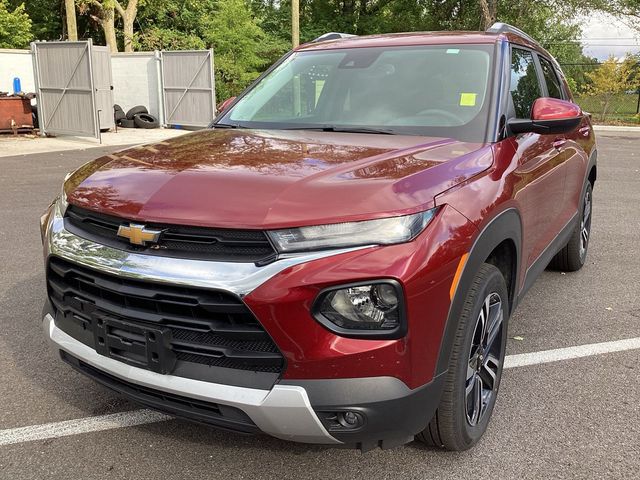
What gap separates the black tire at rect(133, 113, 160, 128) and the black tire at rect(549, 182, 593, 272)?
678 inches

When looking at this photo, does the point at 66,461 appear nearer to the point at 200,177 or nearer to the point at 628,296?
the point at 200,177

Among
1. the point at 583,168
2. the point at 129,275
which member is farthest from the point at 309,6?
the point at 129,275

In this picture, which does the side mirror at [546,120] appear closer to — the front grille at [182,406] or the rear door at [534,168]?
the rear door at [534,168]

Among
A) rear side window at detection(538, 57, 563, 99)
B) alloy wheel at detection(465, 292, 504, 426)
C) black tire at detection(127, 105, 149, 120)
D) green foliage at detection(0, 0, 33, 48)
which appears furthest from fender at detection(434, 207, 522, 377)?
green foliage at detection(0, 0, 33, 48)

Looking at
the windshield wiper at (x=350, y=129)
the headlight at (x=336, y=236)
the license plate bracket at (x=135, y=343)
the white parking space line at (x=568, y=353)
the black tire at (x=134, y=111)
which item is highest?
the windshield wiper at (x=350, y=129)

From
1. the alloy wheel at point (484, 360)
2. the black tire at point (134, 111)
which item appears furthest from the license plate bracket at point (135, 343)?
the black tire at point (134, 111)

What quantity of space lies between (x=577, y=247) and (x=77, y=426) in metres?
4.03

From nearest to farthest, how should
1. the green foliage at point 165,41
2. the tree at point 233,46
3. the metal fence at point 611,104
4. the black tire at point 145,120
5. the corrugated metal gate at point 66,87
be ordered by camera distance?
1. the corrugated metal gate at point 66,87
2. the black tire at point 145,120
3. the metal fence at point 611,104
4. the tree at point 233,46
5. the green foliage at point 165,41

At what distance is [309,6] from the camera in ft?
131

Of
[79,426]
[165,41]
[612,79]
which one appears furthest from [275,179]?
[165,41]

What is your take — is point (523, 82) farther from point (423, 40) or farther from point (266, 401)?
point (266, 401)

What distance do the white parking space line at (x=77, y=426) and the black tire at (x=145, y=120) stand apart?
18464 millimetres

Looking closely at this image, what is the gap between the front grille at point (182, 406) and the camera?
Answer: 2.13 meters

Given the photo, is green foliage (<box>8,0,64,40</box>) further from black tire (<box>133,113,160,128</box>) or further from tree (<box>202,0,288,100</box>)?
black tire (<box>133,113,160,128</box>)
